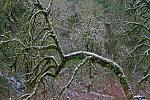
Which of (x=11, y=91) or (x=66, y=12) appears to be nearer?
(x=11, y=91)

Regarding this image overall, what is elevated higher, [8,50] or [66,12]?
[8,50]

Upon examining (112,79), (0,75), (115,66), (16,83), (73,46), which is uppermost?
(115,66)

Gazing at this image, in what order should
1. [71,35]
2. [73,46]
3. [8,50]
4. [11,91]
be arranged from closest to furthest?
[8,50] → [11,91] → [73,46] → [71,35]

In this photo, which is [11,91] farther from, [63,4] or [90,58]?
[63,4]

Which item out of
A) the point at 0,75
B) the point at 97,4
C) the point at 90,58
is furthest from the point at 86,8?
the point at 90,58

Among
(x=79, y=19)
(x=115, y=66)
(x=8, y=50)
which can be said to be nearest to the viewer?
(x=115, y=66)

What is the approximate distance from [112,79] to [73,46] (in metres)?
3.01

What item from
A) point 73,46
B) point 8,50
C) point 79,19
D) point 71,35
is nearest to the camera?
point 8,50

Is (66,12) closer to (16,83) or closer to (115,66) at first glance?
(16,83)

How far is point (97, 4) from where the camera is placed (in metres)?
31.9

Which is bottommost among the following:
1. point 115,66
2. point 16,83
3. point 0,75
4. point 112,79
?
point 112,79

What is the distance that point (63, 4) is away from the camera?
1297 inches

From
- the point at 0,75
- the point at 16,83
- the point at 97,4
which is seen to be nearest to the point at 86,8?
the point at 97,4

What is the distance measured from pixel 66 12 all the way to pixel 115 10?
3.93 meters
